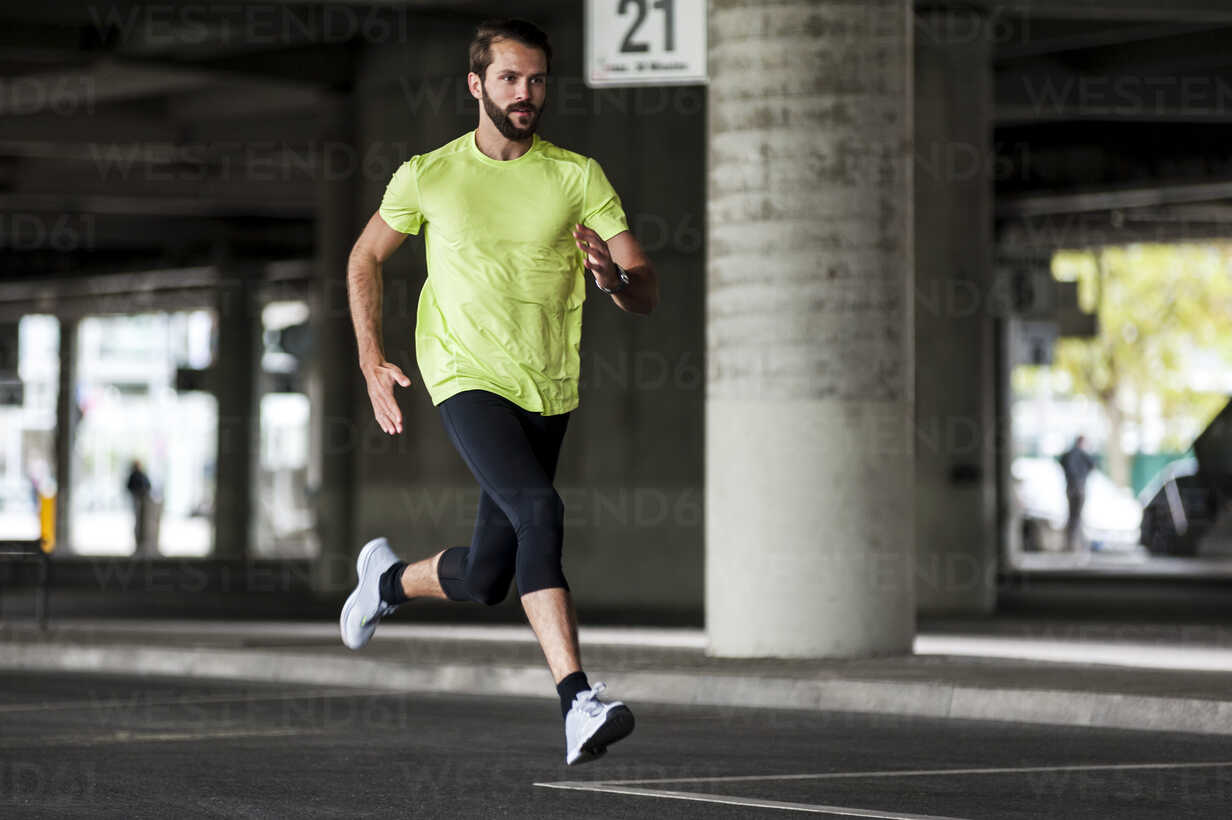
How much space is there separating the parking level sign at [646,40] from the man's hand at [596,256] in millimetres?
7314

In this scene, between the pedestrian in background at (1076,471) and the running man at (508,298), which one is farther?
the pedestrian in background at (1076,471)

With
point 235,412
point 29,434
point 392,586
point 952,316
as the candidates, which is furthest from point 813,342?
point 29,434

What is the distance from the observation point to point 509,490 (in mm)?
6848

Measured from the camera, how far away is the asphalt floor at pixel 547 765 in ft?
24.7

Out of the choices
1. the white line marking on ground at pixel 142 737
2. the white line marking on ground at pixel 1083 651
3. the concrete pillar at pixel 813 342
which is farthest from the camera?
the concrete pillar at pixel 813 342

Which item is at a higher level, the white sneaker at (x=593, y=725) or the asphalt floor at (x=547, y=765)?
the white sneaker at (x=593, y=725)

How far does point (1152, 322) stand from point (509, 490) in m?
52.5

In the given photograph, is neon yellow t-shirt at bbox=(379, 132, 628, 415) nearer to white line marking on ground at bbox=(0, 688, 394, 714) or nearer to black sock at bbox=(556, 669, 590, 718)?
black sock at bbox=(556, 669, 590, 718)

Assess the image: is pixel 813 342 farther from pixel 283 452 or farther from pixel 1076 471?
pixel 283 452

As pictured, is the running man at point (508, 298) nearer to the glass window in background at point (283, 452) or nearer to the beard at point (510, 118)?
the beard at point (510, 118)

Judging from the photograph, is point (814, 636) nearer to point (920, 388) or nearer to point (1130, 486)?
point (920, 388)

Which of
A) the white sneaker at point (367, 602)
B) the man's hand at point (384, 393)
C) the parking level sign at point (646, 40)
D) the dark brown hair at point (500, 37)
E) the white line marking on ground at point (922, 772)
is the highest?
the parking level sign at point (646, 40)

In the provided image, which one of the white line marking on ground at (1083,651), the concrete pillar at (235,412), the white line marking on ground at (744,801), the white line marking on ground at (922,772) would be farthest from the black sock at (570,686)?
the concrete pillar at (235,412)

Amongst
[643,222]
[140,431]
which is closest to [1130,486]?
[140,431]
